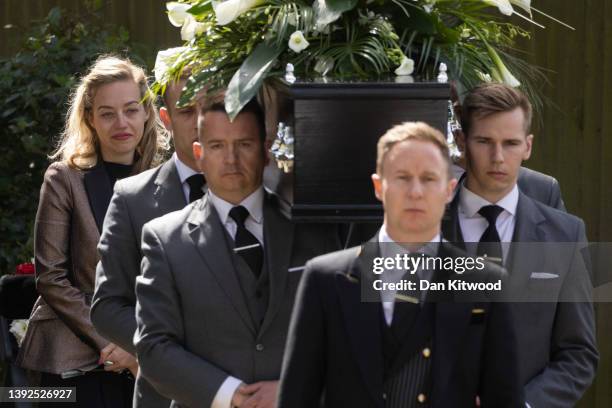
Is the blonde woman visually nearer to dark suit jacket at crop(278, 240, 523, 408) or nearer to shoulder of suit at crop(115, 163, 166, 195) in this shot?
shoulder of suit at crop(115, 163, 166, 195)

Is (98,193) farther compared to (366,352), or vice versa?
(98,193)

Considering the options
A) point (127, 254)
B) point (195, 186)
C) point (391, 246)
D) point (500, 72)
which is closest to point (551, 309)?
point (500, 72)

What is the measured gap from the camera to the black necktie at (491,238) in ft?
13.4

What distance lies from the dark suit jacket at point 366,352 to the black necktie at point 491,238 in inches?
25.8

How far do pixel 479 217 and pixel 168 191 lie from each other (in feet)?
3.91

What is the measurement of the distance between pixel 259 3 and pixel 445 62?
601 millimetres

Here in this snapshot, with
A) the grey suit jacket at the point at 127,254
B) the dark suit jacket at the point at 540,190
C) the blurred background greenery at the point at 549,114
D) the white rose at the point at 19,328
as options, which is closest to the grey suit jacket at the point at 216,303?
the grey suit jacket at the point at 127,254

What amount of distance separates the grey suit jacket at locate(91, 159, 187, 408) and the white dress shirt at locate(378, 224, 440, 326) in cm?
123

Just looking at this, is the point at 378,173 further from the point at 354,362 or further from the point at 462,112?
the point at 462,112

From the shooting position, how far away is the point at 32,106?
6926mm

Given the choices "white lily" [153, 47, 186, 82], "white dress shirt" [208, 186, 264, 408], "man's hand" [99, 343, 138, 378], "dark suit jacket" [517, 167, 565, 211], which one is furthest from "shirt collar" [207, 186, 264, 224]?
"man's hand" [99, 343, 138, 378]

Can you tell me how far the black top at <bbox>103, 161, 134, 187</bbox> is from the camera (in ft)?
17.7

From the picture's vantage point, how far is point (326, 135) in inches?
143

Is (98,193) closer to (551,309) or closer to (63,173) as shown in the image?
(63,173)
